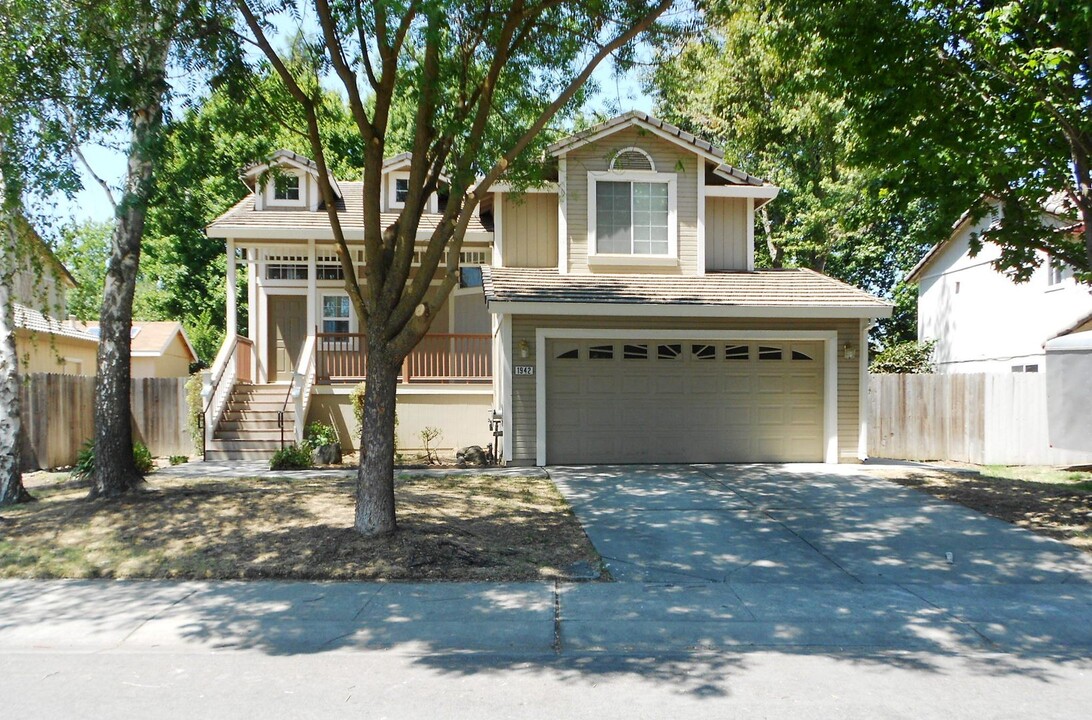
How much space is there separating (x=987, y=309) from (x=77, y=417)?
858 inches

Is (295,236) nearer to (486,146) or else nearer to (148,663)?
(486,146)

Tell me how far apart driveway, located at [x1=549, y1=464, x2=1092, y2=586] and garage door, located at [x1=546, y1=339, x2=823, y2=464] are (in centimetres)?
135

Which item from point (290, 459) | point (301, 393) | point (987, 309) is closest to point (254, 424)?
point (301, 393)

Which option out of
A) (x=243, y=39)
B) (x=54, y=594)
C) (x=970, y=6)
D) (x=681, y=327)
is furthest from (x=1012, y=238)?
(x=54, y=594)

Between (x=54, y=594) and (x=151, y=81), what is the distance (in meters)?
5.47

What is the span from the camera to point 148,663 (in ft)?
18.9

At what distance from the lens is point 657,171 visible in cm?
1526

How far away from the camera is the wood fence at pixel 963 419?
53.9ft

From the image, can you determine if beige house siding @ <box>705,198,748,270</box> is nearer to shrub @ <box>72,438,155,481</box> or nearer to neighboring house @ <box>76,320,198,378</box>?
shrub @ <box>72,438,155,481</box>

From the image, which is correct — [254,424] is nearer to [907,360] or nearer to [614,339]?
[614,339]

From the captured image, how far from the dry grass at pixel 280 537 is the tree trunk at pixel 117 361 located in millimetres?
380

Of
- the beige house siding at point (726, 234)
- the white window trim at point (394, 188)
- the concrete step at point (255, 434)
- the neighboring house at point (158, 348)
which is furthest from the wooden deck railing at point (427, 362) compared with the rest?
the neighboring house at point (158, 348)

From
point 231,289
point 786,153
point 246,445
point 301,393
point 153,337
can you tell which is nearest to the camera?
point 246,445

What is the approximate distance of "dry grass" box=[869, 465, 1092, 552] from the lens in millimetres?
9883
